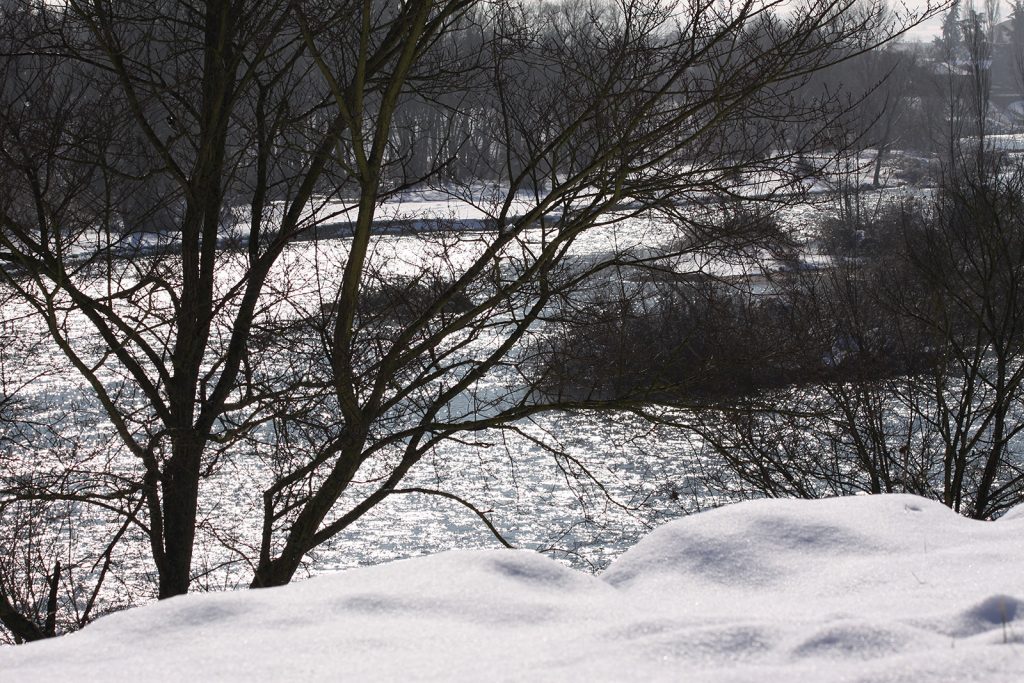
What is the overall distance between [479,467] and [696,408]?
19.9ft

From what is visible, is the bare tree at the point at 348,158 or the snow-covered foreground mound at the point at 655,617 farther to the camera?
the bare tree at the point at 348,158

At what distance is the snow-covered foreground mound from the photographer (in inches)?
75.7

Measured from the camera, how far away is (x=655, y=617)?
7.20 ft

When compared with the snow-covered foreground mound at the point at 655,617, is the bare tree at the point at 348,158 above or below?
above

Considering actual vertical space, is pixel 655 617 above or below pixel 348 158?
below

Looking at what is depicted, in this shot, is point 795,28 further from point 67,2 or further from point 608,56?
point 67,2

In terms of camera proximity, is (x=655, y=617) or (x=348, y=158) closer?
(x=655, y=617)

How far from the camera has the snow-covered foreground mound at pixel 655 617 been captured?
75.7 inches

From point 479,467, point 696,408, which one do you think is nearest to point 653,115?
point 696,408

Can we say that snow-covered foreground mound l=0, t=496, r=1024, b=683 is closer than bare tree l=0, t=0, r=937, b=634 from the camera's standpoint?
Yes

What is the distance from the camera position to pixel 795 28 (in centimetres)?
621

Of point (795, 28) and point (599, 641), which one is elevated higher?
point (795, 28)

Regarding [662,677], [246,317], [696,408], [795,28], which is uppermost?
[795,28]

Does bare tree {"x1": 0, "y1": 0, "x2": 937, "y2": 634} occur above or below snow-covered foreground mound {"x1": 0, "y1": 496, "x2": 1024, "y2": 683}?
above
